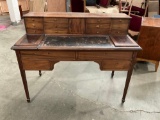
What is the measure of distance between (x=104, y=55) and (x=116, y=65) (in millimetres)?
185

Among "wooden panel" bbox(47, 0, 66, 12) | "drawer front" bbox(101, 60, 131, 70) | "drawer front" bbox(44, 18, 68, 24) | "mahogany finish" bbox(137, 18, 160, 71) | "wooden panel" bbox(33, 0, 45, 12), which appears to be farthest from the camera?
"wooden panel" bbox(47, 0, 66, 12)

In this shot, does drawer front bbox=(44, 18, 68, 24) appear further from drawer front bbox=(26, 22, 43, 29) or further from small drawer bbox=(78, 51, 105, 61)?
small drawer bbox=(78, 51, 105, 61)

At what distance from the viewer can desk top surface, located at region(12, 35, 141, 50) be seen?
1405mm

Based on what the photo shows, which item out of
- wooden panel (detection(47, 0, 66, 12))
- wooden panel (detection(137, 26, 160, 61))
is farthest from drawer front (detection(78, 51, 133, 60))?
wooden panel (detection(47, 0, 66, 12))

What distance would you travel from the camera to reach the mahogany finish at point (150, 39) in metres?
2.16

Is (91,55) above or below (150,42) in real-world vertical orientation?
above

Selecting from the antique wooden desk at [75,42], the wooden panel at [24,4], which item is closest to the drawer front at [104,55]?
the antique wooden desk at [75,42]

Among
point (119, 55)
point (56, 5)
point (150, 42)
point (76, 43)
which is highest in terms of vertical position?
point (56, 5)

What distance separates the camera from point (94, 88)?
2.06 meters

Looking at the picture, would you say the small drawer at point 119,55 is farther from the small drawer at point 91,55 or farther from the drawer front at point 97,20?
the drawer front at point 97,20

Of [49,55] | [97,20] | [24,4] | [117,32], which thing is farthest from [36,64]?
[24,4]

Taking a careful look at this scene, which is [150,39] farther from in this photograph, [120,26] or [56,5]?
[56,5]

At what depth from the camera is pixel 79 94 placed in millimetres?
1950

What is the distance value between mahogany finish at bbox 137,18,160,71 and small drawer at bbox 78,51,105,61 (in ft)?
3.61
